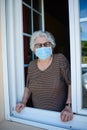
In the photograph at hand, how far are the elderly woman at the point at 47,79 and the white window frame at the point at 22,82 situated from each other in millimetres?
91

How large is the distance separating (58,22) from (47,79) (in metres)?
2.98

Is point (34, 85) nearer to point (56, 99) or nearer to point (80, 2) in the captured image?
point (56, 99)

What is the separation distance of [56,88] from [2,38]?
0.70m

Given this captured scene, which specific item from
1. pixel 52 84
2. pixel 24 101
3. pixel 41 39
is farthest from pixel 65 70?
pixel 24 101

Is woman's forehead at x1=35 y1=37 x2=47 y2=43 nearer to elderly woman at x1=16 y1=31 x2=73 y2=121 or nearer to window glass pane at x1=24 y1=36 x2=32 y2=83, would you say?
elderly woman at x1=16 y1=31 x2=73 y2=121

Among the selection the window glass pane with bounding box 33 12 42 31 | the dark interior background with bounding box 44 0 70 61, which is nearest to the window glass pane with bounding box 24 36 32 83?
the window glass pane with bounding box 33 12 42 31

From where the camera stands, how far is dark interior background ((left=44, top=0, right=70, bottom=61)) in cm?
402

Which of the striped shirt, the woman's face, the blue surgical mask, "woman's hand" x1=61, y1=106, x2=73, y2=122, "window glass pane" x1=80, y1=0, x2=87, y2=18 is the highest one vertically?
"window glass pane" x1=80, y1=0, x2=87, y2=18

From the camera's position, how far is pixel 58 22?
15.4 feet

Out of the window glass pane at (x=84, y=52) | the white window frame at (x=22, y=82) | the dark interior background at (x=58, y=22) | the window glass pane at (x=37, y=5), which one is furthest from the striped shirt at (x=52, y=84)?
the dark interior background at (x=58, y=22)

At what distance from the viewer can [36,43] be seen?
2.05 metres

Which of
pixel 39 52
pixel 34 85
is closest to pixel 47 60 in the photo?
pixel 39 52

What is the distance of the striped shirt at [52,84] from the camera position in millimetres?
1934

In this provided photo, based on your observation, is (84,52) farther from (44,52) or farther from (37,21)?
(37,21)
